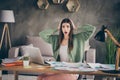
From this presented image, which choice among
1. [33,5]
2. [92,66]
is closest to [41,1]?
[33,5]

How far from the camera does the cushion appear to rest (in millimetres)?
5289

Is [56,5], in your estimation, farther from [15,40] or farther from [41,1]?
[15,40]

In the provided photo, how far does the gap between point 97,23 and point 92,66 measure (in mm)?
3213

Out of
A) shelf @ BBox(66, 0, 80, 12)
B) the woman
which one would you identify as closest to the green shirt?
the woman

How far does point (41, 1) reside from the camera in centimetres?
562

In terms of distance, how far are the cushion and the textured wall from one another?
1.12 feet

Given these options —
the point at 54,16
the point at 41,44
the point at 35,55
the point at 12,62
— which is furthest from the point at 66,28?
the point at 54,16

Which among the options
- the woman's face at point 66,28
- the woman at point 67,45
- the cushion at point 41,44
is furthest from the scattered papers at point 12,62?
the cushion at point 41,44

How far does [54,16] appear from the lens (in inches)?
224

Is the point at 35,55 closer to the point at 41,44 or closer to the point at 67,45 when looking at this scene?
the point at 67,45

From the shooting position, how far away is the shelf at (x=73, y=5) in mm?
5512

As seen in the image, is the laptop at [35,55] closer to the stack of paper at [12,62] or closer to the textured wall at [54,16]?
the stack of paper at [12,62]

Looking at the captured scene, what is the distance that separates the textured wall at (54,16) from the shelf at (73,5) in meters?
0.09

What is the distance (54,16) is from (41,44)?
76 centimetres
